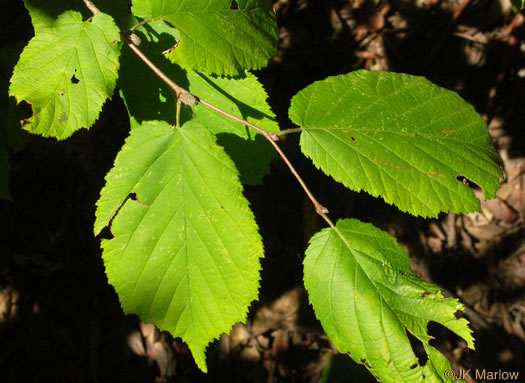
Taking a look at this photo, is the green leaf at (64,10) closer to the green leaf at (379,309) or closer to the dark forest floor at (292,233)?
the dark forest floor at (292,233)

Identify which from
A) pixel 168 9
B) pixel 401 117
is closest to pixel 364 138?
pixel 401 117

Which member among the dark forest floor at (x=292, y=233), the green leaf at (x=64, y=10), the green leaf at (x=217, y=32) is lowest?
the dark forest floor at (x=292, y=233)

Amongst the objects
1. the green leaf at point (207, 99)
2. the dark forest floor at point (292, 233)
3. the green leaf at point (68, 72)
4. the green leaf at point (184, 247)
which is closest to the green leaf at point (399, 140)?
the green leaf at point (207, 99)

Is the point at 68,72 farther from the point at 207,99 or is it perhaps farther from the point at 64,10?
the point at 207,99

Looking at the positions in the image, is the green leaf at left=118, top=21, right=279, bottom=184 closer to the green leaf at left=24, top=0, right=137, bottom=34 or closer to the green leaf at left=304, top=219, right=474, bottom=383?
the green leaf at left=24, top=0, right=137, bottom=34

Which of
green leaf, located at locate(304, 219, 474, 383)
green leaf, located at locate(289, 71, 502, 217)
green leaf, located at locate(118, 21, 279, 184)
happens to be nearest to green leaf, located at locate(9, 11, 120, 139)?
green leaf, located at locate(118, 21, 279, 184)

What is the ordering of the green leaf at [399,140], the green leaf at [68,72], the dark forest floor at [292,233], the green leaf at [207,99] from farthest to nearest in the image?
the dark forest floor at [292,233], the green leaf at [207,99], the green leaf at [399,140], the green leaf at [68,72]

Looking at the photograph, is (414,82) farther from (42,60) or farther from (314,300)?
(42,60)
